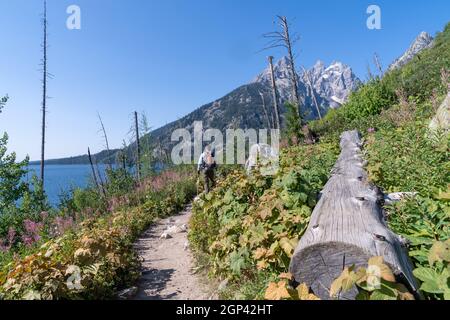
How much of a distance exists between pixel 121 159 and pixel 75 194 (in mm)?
6030

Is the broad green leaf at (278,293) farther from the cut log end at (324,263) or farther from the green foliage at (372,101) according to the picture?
the green foliage at (372,101)

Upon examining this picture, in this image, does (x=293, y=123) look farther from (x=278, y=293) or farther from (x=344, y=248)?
(x=278, y=293)

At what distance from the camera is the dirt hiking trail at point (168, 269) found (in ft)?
16.7

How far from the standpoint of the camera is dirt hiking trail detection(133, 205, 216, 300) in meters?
5.08

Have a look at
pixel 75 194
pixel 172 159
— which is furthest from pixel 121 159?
pixel 75 194

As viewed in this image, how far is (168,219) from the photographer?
11156mm

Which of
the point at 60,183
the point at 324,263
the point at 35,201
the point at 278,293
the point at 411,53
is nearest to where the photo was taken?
the point at 278,293

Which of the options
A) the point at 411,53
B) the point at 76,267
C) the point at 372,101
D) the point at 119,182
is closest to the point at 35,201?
the point at 119,182

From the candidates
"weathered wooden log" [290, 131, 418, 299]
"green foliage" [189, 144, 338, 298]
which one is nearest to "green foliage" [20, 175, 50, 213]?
"green foliage" [189, 144, 338, 298]

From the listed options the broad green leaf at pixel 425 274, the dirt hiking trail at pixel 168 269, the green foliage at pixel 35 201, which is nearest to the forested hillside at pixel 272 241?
the broad green leaf at pixel 425 274

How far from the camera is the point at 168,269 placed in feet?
20.7

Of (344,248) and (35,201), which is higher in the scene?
(344,248)
